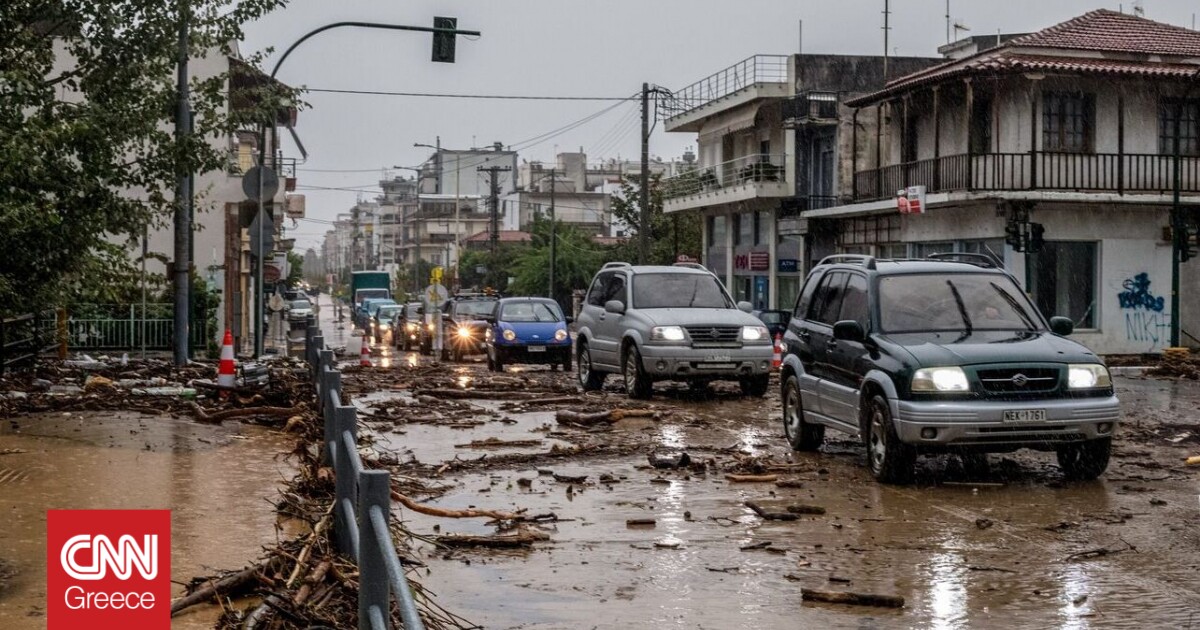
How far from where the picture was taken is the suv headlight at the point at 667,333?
20750 millimetres

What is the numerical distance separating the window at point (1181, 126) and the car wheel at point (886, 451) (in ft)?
98.5

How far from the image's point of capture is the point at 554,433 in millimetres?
16500

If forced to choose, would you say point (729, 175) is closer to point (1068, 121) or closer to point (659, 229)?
point (659, 229)

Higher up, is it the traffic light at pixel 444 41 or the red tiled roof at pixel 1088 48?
the red tiled roof at pixel 1088 48

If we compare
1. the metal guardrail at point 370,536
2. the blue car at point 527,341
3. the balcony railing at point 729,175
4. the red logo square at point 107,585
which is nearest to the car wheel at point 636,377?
the blue car at point 527,341

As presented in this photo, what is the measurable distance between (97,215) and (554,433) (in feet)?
17.7

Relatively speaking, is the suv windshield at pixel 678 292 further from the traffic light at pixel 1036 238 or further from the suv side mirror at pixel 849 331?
the traffic light at pixel 1036 238

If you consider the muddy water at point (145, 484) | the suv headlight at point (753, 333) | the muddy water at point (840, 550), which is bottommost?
the muddy water at point (840, 550)

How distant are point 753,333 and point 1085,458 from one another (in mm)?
9010

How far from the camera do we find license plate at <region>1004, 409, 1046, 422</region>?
11547 mm

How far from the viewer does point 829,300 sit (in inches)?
567

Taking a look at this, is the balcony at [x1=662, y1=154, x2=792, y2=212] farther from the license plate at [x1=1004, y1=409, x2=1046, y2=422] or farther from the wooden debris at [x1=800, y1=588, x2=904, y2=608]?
the wooden debris at [x1=800, y1=588, x2=904, y2=608]

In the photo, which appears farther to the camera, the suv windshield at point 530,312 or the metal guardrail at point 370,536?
the suv windshield at point 530,312

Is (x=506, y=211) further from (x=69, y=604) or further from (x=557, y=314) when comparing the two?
(x=69, y=604)
